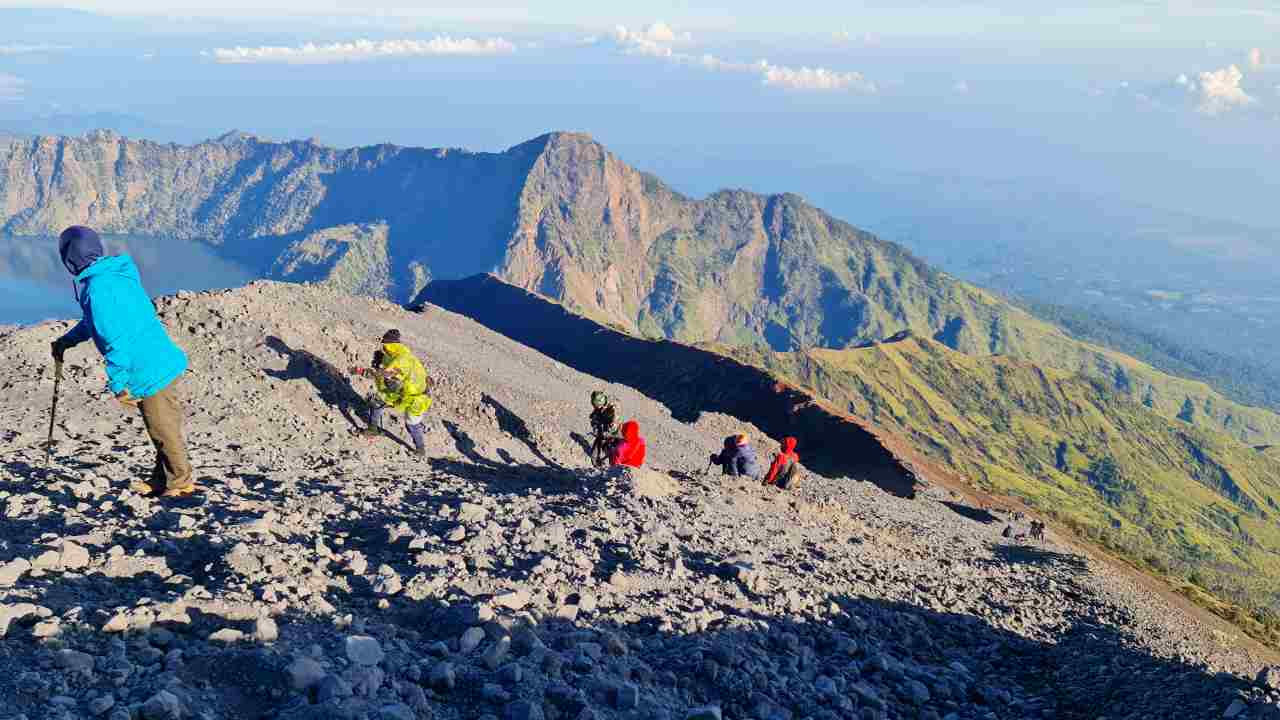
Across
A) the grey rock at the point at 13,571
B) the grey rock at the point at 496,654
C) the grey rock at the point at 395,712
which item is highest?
the grey rock at the point at 395,712

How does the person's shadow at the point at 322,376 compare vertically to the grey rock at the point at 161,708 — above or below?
below

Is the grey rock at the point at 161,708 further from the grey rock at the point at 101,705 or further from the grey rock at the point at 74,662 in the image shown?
the grey rock at the point at 74,662

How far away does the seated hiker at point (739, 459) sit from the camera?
19109 mm

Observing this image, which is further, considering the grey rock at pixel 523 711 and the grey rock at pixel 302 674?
the grey rock at pixel 523 711

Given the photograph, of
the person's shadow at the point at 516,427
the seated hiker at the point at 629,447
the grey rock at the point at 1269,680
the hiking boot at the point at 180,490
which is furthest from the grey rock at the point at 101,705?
the person's shadow at the point at 516,427

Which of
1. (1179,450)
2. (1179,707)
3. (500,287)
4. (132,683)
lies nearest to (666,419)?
(1179,707)

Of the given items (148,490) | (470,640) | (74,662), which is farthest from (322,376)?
(74,662)

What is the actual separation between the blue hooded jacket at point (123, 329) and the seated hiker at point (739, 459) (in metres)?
12.2

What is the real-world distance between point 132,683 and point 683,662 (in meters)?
4.24

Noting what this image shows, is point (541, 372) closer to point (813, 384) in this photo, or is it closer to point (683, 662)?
point (683, 662)

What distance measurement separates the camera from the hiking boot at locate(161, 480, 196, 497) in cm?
1003

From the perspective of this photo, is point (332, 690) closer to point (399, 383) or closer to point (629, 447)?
point (399, 383)

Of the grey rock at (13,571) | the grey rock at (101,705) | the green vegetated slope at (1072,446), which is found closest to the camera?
the grey rock at (101,705)

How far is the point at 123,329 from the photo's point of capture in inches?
354
